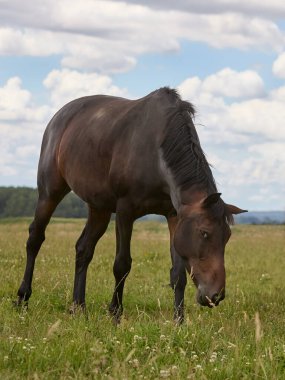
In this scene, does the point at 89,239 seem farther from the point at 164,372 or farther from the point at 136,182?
the point at 164,372

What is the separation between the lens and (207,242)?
7.46m

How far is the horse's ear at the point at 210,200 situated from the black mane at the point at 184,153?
1.50 ft

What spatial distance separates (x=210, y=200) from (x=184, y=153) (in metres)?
1.00

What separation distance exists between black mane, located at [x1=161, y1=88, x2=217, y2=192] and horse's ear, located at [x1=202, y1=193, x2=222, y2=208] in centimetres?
46

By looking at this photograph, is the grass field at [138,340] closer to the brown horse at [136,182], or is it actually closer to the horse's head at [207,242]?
the horse's head at [207,242]

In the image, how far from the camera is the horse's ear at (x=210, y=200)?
24.1 feet

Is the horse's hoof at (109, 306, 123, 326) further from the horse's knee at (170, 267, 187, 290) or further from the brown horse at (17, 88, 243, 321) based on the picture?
the horse's knee at (170, 267, 187, 290)

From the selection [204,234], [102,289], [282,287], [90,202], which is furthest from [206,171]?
[282,287]

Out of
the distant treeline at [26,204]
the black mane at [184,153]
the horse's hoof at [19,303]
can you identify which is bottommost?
the horse's hoof at [19,303]

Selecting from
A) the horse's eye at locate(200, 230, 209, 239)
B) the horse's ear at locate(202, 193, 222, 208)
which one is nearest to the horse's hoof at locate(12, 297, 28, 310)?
the horse's eye at locate(200, 230, 209, 239)

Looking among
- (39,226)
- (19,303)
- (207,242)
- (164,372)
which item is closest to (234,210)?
(207,242)

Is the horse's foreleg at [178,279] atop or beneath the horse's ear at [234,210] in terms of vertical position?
beneath

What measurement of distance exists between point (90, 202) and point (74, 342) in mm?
4165

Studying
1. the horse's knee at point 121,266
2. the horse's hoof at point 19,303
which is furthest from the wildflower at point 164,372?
the horse's hoof at point 19,303
